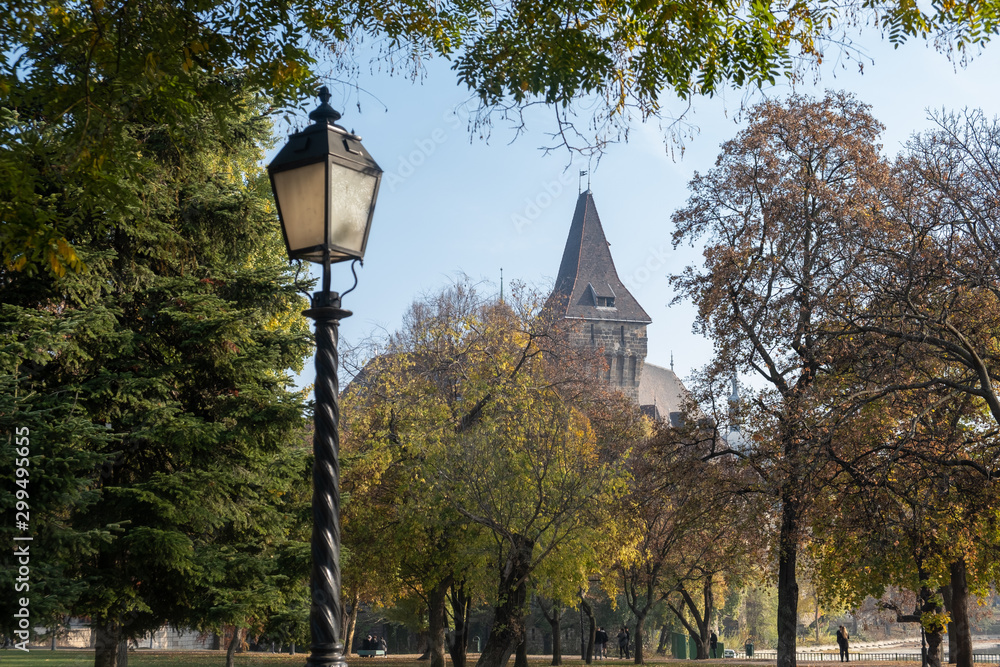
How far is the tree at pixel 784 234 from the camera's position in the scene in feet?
60.1

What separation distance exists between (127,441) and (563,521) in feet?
34.5

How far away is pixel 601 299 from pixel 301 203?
77.5m

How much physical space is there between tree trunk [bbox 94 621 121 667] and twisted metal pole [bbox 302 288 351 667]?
9.27m

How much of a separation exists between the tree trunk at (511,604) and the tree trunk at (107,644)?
909cm

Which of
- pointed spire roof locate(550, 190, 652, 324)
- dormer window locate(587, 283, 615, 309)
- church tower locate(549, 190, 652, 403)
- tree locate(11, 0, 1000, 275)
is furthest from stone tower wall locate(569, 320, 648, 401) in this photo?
tree locate(11, 0, 1000, 275)

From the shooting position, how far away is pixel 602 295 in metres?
81.7

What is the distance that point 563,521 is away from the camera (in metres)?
20.3

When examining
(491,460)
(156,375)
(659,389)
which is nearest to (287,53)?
(156,375)

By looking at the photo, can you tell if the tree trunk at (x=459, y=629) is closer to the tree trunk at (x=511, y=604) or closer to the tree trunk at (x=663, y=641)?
the tree trunk at (x=511, y=604)

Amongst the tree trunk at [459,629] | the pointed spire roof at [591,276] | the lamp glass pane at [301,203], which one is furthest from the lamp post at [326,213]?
the pointed spire roof at [591,276]

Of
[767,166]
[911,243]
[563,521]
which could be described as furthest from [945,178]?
[563,521]

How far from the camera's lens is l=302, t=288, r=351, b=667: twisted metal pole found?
4.49 meters

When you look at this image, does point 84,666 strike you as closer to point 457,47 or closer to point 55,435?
point 55,435

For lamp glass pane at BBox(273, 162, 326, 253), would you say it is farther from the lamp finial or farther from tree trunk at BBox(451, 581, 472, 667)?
tree trunk at BBox(451, 581, 472, 667)
